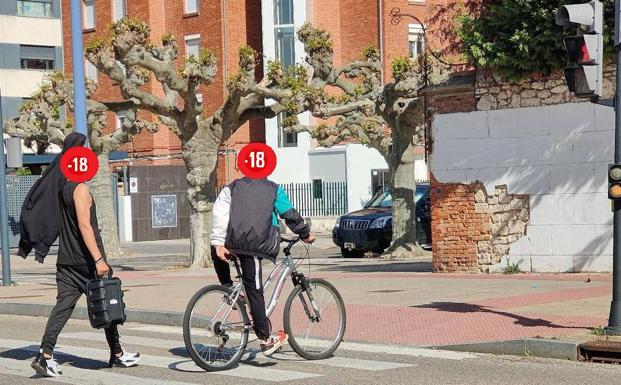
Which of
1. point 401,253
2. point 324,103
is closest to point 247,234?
point 324,103

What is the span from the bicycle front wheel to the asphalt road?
0.15 m

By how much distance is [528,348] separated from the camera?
1063cm

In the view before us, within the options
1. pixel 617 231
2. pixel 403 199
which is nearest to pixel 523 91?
pixel 403 199

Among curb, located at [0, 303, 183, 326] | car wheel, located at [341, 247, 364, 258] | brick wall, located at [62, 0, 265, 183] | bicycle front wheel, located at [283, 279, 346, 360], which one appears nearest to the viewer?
bicycle front wheel, located at [283, 279, 346, 360]

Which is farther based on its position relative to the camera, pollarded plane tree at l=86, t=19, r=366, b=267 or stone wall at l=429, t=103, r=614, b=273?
pollarded plane tree at l=86, t=19, r=366, b=267

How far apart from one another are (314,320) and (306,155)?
40.0 metres

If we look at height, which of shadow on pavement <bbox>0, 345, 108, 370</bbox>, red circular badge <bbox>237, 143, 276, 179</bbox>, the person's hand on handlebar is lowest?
shadow on pavement <bbox>0, 345, 108, 370</bbox>

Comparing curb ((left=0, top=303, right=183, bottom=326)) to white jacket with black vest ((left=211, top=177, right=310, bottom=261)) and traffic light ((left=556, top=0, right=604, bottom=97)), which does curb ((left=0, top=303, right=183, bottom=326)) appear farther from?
traffic light ((left=556, top=0, right=604, bottom=97))

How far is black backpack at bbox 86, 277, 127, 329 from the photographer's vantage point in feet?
32.2

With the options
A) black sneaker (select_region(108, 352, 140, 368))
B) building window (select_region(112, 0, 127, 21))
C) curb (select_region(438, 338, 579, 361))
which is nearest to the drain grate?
curb (select_region(438, 338, 579, 361))

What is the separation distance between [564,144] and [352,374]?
9604 millimetres

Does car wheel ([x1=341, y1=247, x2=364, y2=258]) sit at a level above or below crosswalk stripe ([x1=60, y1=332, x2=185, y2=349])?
below

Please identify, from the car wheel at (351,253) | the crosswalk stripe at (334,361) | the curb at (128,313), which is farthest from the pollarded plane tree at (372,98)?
the crosswalk stripe at (334,361)

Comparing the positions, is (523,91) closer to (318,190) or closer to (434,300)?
(434,300)
